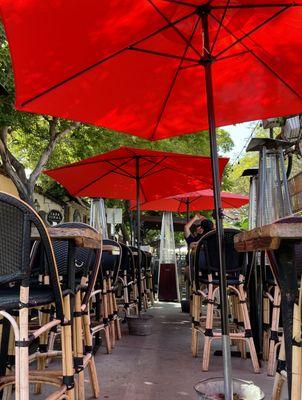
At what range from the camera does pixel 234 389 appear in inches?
98.1

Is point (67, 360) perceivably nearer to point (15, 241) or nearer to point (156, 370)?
point (15, 241)

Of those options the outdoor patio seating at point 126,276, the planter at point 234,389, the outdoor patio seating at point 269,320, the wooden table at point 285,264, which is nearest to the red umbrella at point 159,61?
the planter at point 234,389

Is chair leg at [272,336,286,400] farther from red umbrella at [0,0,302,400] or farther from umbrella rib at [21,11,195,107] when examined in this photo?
umbrella rib at [21,11,195,107]

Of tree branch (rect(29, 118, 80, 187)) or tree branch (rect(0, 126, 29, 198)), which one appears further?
tree branch (rect(29, 118, 80, 187))

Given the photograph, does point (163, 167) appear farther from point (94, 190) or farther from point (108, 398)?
point (108, 398)

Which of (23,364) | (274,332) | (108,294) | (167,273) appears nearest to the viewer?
(23,364)

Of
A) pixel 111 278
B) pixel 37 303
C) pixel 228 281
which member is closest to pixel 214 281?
pixel 228 281

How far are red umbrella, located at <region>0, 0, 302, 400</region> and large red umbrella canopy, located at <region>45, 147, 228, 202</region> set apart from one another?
1396mm

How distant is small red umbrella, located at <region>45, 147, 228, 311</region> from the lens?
18.3 feet

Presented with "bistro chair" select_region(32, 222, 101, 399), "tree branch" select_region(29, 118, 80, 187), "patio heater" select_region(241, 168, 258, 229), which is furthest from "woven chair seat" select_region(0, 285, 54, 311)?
"tree branch" select_region(29, 118, 80, 187)

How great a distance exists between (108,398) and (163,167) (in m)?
3.84

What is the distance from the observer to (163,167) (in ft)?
20.7

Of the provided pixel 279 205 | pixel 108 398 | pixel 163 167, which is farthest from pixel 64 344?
pixel 163 167

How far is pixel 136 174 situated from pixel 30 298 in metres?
4.32
